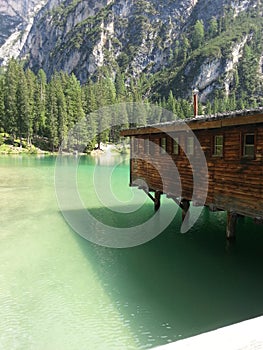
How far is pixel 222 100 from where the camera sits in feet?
490

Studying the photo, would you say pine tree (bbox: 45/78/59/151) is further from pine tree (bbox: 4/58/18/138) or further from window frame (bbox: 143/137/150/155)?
window frame (bbox: 143/137/150/155)

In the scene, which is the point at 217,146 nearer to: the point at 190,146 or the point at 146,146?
the point at 190,146

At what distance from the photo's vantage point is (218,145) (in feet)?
45.2

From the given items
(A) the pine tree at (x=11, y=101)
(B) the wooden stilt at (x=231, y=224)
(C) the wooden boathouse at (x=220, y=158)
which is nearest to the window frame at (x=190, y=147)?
(C) the wooden boathouse at (x=220, y=158)

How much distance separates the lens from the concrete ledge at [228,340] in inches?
102

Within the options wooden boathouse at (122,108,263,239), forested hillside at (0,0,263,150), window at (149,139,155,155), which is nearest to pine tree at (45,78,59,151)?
forested hillside at (0,0,263,150)

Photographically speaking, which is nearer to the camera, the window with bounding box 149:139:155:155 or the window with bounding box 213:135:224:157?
the window with bounding box 213:135:224:157

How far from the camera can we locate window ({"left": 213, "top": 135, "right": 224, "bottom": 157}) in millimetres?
13536

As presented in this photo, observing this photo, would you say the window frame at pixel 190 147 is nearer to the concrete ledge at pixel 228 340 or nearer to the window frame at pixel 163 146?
the window frame at pixel 163 146

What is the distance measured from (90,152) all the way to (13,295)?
7666 cm

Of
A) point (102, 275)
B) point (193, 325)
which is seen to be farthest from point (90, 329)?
point (102, 275)

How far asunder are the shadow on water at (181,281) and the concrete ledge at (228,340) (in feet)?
19.5

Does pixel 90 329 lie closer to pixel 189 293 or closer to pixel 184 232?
pixel 189 293

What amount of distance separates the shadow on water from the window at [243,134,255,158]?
4251 mm
